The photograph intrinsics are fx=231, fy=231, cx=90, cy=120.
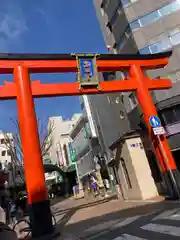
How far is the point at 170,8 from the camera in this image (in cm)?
1977

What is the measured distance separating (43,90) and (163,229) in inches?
282

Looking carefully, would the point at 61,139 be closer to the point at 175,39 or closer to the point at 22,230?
the point at 175,39

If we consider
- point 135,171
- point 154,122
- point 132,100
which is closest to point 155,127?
point 154,122

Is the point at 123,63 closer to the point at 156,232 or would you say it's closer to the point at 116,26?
the point at 156,232

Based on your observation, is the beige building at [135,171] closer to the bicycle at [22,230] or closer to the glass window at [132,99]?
the glass window at [132,99]

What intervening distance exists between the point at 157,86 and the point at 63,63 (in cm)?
511

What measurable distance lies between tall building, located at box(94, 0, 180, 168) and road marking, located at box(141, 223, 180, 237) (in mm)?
10795

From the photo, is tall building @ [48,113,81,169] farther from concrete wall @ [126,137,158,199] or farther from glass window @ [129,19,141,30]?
concrete wall @ [126,137,158,199]

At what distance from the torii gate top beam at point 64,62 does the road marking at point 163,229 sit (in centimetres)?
782

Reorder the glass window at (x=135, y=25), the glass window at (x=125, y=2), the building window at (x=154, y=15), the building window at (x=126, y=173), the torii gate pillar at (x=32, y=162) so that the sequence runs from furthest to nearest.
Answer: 1. the glass window at (x=125, y=2)
2. the glass window at (x=135, y=25)
3. the building window at (x=154, y=15)
4. the building window at (x=126, y=173)
5. the torii gate pillar at (x=32, y=162)

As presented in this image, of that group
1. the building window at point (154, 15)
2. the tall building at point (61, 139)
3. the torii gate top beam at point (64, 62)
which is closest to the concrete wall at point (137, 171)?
the torii gate top beam at point (64, 62)

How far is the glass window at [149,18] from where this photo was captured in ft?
66.4

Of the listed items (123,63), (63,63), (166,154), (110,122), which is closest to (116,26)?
(110,122)

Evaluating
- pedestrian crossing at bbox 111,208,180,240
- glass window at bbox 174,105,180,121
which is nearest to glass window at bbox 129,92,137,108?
glass window at bbox 174,105,180,121
